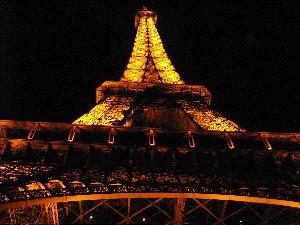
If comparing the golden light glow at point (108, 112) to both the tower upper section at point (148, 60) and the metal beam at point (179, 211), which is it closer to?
the tower upper section at point (148, 60)

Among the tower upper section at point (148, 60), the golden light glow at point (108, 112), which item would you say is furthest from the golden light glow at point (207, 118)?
the tower upper section at point (148, 60)

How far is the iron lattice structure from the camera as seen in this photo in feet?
36.9

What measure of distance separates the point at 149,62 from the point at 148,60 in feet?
0.90

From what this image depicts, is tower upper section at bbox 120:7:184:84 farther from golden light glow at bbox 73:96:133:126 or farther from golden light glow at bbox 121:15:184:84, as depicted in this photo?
golden light glow at bbox 73:96:133:126

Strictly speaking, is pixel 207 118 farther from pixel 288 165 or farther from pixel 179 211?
pixel 179 211

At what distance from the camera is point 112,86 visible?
2508 cm

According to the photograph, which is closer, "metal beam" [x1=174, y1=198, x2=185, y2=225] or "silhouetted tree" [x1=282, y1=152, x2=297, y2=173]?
"silhouetted tree" [x1=282, y1=152, x2=297, y2=173]

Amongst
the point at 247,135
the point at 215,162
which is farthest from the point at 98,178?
the point at 247,135

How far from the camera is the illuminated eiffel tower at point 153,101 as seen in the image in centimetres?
2086

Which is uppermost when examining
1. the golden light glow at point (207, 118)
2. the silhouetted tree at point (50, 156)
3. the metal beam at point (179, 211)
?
the silhouetted tree at point (50, 156)

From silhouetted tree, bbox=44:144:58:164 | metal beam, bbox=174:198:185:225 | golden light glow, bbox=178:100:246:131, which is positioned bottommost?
metal beam, bbox=174:198:185:225

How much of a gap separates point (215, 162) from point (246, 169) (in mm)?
922

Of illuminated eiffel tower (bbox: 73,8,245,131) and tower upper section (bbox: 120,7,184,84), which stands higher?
tower upper section (bbox: 120,7,184,84)

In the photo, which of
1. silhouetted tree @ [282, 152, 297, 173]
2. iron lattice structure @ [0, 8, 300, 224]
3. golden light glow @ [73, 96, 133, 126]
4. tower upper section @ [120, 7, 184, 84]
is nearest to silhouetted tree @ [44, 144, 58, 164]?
iron lattice structure @ [0, 8, 300, 224]
